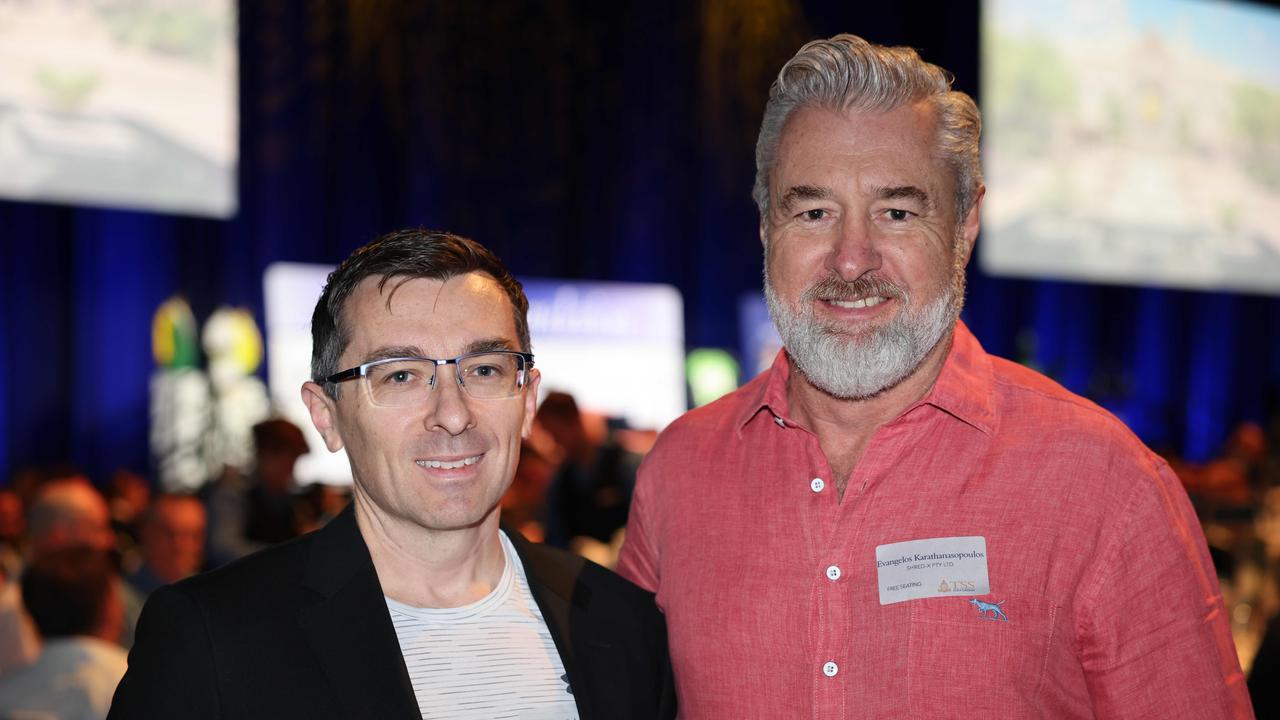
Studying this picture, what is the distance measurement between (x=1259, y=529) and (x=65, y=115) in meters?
6.01

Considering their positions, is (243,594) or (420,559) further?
(420,559)

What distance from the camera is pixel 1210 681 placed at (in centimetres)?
155

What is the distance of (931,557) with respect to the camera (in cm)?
164

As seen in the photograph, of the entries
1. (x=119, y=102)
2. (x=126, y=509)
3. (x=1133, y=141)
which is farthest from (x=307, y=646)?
(x=1133, y=141)

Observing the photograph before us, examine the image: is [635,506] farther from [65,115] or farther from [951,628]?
[65,115]

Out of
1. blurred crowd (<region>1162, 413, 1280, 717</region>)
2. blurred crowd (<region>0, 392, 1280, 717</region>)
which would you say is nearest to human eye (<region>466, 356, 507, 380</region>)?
blurred crowd (<region>1162, 413, 1280, 717</region>)

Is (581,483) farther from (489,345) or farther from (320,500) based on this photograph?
(489,345)

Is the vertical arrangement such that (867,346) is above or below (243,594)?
above

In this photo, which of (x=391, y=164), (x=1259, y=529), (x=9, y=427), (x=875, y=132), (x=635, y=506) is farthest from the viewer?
(x=391, y=164)

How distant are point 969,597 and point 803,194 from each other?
62 centimetres

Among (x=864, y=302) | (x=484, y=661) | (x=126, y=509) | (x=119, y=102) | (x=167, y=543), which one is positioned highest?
(x=119, y=102)

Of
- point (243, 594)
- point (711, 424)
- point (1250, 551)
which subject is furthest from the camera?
point (1250, 551)

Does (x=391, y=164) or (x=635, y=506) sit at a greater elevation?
(x=391, y=164)

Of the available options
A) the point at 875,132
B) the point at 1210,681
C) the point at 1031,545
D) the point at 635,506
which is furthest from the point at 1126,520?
the point at 635,506
